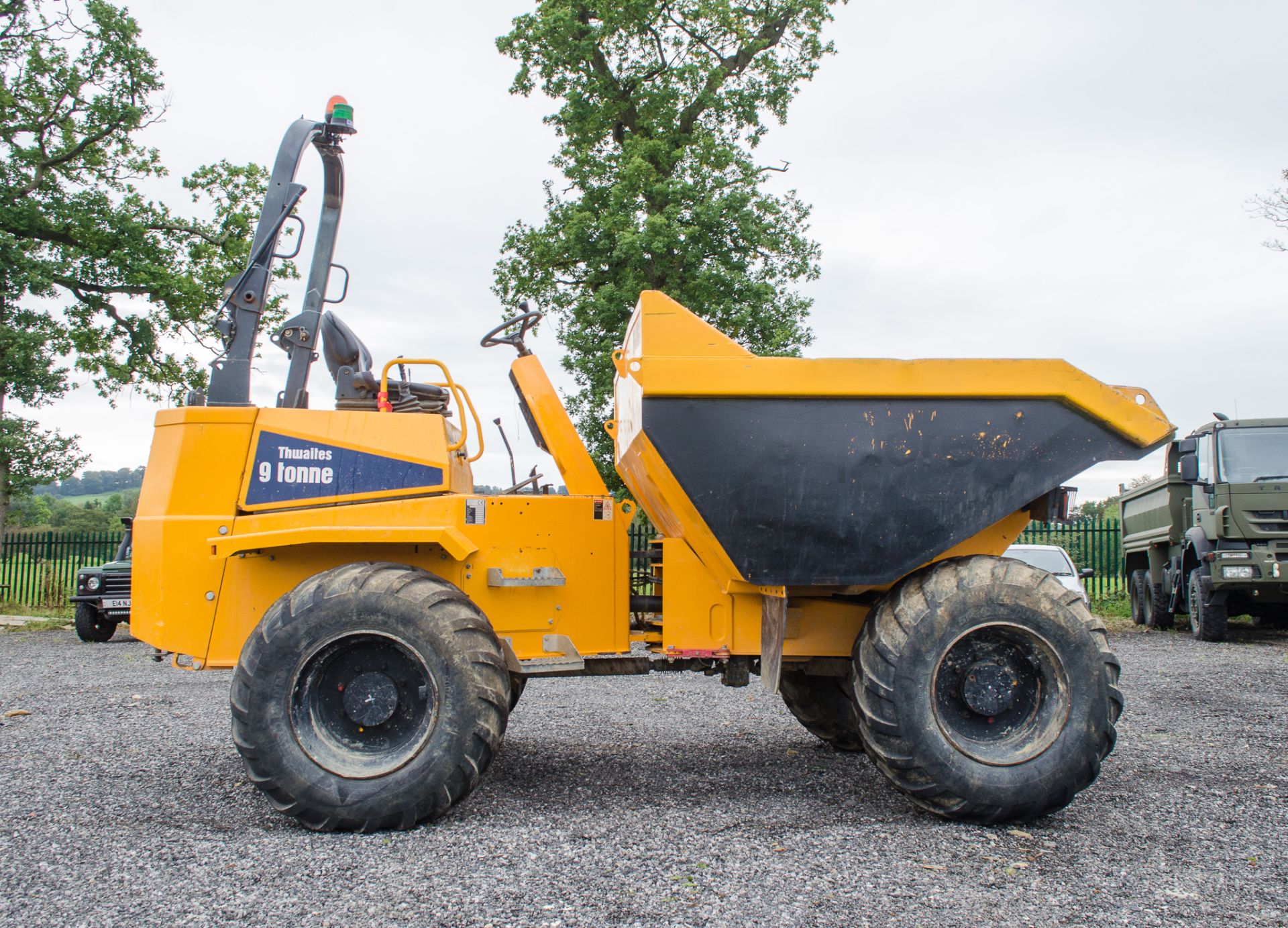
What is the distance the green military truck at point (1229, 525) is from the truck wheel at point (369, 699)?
866cm

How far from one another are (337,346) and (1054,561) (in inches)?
357

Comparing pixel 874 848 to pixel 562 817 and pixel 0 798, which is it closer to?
pixel 562 817

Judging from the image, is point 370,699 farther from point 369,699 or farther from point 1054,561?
point 1054,561

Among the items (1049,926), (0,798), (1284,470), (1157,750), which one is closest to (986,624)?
(1049,926)

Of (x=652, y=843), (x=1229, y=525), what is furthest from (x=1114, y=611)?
(x=652, y=843)

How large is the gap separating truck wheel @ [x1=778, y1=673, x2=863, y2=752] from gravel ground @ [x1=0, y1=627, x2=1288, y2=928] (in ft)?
0.45

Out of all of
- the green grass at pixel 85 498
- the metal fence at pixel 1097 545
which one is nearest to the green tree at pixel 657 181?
the metal fence at pixel 1097 545

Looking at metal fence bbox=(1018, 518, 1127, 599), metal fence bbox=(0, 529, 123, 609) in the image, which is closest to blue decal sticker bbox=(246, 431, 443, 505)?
metal fence bbox=(1018, 518, 1127, 599)

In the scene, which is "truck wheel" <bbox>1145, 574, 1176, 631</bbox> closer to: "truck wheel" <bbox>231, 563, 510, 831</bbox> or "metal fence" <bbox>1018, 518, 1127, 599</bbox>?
"metal fence" <bbox>1018, 518, 1127, 599</bbox>

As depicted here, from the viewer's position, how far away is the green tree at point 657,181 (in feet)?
55.1

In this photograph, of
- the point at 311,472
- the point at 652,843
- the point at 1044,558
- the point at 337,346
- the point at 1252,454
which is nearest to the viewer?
the point at 652,843

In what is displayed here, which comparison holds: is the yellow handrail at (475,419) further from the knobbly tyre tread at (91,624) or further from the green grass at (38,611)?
the green grass at (38,611)

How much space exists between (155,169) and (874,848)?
18.3 m

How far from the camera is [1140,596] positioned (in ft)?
48.9
